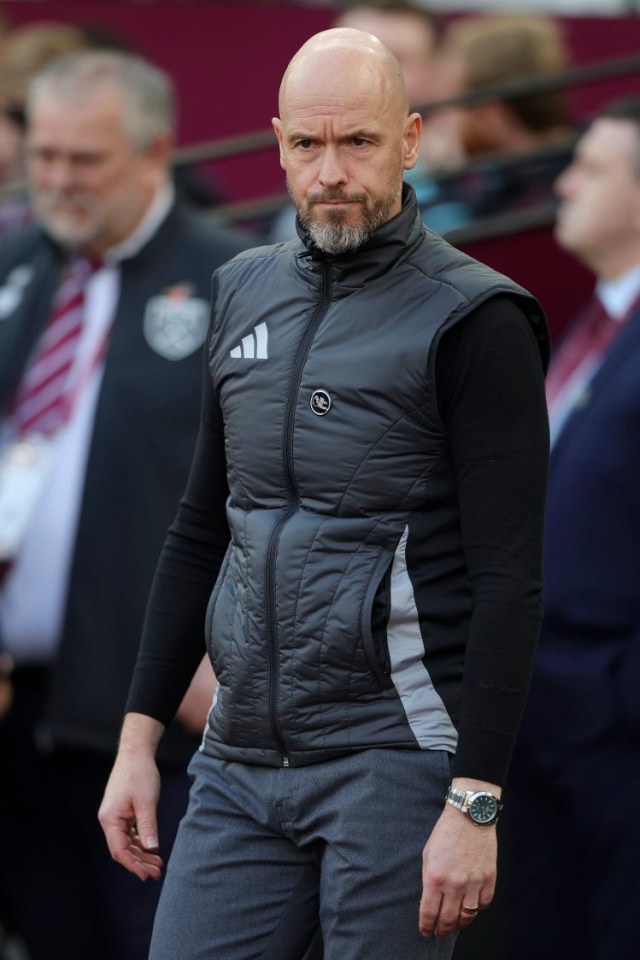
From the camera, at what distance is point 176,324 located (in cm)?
464

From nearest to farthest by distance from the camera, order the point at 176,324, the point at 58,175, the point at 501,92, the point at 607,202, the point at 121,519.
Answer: the point at 121,519 < the point at 176,324 < the point at 58,175 < the point at 607,202 < the point at 501,92

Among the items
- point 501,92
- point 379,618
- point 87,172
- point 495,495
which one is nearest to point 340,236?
point 495,495

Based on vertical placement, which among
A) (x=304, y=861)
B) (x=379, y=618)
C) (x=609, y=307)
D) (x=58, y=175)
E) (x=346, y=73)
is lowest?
(x=304, y=861)

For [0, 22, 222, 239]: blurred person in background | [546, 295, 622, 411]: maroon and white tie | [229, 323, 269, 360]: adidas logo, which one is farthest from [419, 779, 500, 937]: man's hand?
[0, 22, 222, 239]: blurred person in background

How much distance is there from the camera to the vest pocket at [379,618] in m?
2.52

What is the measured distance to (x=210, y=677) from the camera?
13.0 feet

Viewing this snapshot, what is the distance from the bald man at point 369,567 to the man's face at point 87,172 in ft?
7.13

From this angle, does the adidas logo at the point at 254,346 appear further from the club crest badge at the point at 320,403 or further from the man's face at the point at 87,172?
the man's face at the point at 87,172

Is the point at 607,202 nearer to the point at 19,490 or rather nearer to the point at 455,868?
the point at 19,490

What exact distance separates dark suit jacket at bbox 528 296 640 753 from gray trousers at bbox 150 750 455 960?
176 cm

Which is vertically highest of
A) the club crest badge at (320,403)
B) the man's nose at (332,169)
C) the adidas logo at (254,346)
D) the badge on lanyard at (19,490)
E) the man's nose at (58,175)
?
the man's nose at (58,175)

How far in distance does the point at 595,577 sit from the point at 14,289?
1.79 m

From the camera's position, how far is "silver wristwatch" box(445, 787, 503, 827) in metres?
2.46

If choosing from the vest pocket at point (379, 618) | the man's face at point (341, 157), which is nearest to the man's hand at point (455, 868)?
the vest pocket at point (379, 618)
